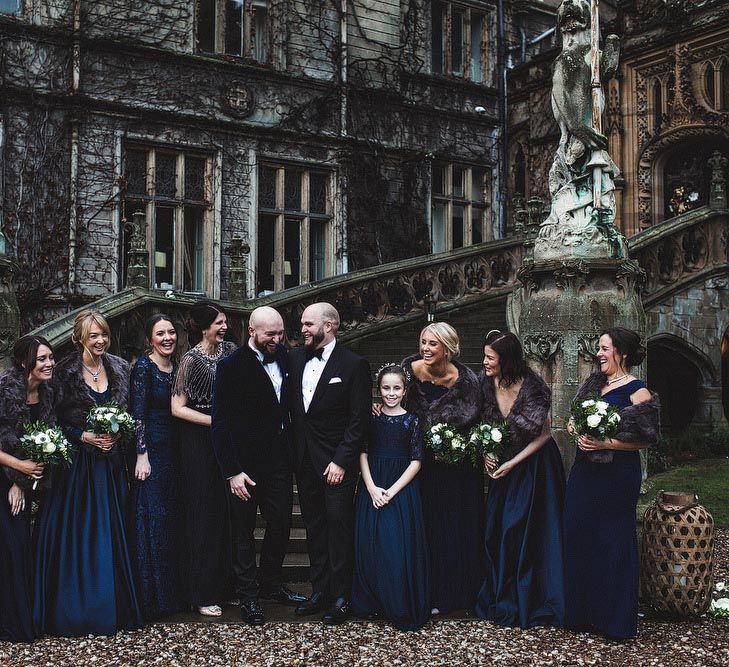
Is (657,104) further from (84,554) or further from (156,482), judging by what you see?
(84,554)

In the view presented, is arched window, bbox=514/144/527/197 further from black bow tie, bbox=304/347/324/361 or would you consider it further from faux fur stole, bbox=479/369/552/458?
black bow tie, bbox=304/347/324/361

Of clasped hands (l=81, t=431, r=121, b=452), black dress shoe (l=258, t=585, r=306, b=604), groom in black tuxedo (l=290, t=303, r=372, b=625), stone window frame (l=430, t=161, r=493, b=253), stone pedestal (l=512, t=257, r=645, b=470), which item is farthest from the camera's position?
stone window frame (l=430, t=161, r=493, b=253)

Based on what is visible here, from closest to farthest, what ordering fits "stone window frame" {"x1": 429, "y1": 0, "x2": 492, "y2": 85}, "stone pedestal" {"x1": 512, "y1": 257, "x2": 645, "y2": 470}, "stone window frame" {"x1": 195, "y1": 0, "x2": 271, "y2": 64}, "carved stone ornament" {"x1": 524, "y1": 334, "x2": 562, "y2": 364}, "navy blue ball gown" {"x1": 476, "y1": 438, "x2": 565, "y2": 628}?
"navy blue ball gown" {"x1": 476, "y1": 438, "x2": 565, "y2": 628} < "stone pedestal" {"x1": 512, "y1": 257, "x2": 645, "y2": 470} < "carved stone ornament" {"x1": 524, "y1": 334, "x2": 562, "y2": 364} < "stone window frame" {"x1": 195, "y1": 0, "x2": 271, "y2": 64} < "stone window frame" {"x1": 429, "y1": 0, "x2": 492, "y2": 85}

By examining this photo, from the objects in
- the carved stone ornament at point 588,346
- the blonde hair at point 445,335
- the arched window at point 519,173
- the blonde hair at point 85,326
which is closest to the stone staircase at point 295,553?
the blonde hair at point 445,335

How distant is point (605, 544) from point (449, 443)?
1.07m

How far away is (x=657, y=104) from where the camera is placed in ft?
49.0

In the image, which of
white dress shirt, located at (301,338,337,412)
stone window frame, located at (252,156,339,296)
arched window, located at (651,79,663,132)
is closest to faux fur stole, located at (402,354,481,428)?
white dress shirt, located at (301,338,337,412)

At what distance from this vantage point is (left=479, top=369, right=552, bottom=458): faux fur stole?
18.5ft

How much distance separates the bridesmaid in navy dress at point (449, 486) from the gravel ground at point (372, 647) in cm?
29

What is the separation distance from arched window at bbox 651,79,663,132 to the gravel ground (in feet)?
35.9

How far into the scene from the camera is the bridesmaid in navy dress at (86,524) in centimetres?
527

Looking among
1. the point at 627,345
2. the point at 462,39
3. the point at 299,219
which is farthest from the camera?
the point at 462,39

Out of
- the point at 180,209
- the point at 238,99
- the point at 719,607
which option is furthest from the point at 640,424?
the point at 238,99

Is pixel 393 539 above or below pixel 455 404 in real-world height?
below
